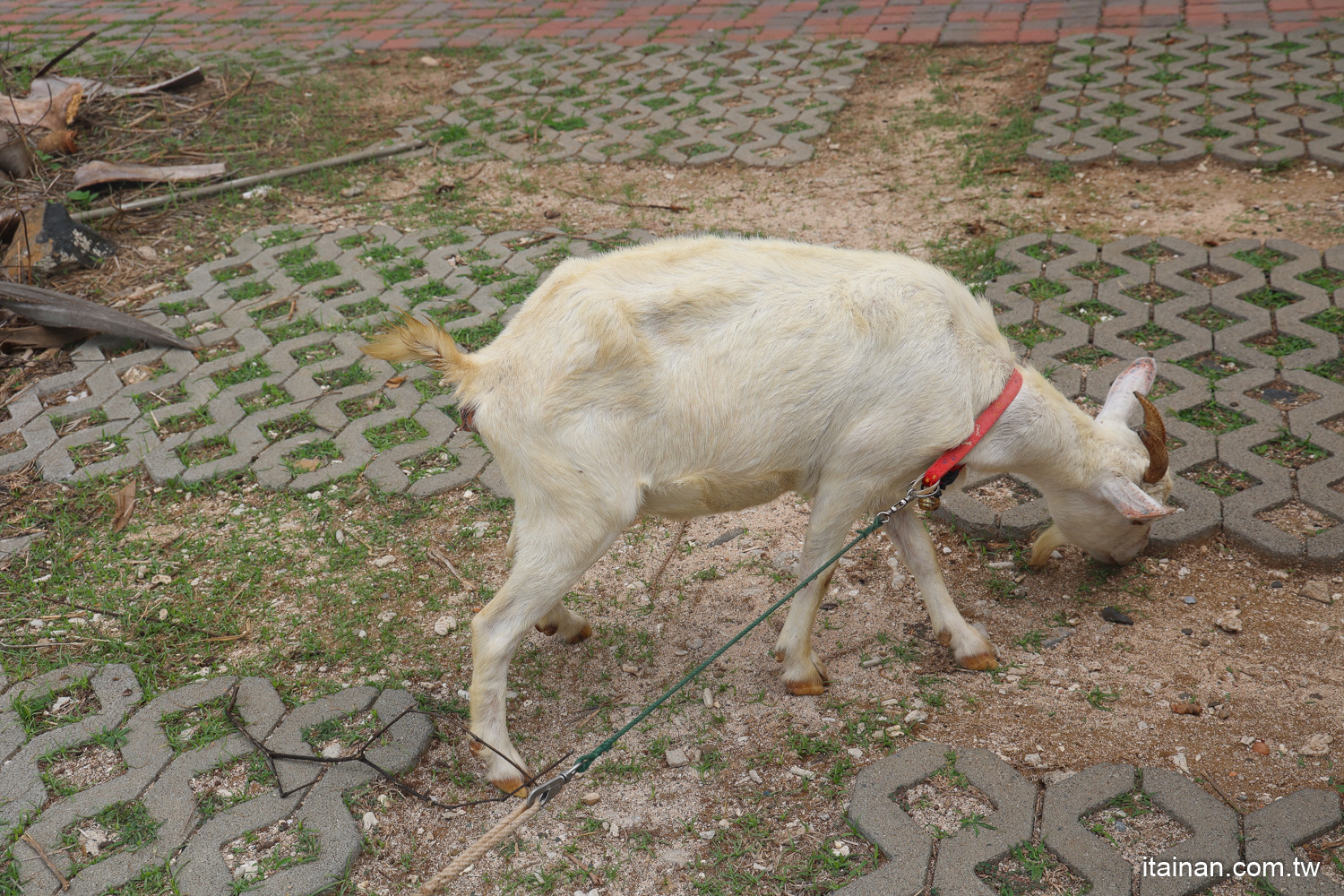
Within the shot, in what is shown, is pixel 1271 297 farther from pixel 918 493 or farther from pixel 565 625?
pixel 565 625

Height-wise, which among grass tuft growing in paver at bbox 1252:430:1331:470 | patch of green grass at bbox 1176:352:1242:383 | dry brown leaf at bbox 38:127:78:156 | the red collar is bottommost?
grass tuft growing in paver at bbox 1252:430:1331:470

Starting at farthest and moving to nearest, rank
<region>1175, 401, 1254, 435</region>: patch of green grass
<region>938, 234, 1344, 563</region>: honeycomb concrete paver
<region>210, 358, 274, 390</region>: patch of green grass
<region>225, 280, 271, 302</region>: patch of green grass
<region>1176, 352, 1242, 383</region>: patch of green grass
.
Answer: <region>225, 280, 271, 302</region>: patch of green grass < <region>210, 358, 274, 390</region>: patch of green grass < <region>1176, 352, 1242, 383</region>: patch of green grass < <region>1175, 401, 1254, 435</region>: patch of green grass < <region>938, 234, 1344, 563</region>: honeycomb concrete paver

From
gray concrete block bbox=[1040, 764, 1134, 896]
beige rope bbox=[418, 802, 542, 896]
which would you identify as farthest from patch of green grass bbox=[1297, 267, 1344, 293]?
beige rope bbox=[418, 802, 542, 896]

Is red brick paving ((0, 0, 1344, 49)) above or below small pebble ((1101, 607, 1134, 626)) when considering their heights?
above

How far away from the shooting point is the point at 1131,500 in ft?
10.3

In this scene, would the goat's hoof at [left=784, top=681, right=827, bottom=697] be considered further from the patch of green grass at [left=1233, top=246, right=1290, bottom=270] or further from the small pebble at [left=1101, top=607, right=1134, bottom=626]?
the patch of green grass at [left=1233, top=246, right=1290, bottom=270]

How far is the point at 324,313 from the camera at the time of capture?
5.64 metres

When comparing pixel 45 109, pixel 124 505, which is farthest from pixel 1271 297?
pixel 45 109

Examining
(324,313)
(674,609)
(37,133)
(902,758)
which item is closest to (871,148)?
(324,313)

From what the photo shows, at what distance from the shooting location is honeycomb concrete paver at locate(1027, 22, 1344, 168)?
20.7 ft

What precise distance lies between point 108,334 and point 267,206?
1.77 meters

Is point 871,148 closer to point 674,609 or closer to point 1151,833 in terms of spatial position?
point 674,609

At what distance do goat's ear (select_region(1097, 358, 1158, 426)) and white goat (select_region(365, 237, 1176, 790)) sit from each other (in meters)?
0.33

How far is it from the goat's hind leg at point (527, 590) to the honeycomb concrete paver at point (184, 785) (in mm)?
386
